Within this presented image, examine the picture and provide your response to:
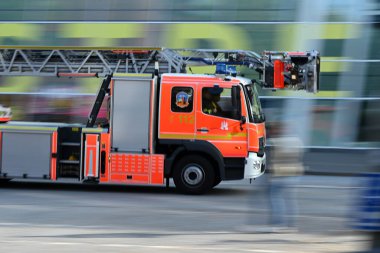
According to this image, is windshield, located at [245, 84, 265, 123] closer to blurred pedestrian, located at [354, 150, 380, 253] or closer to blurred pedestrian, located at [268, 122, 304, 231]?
blurred pedestrian, located at [268, 122, 304, 231]

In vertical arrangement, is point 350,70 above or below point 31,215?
above

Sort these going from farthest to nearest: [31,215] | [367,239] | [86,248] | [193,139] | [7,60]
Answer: [7,60] → [193,139] → [31,215] → [86,248] → [367,239]

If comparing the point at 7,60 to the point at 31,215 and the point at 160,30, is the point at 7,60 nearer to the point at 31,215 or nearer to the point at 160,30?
the point at 31,215

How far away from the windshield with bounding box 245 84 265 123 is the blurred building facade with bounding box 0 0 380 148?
16.1 feet

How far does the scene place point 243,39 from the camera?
21.2 meters

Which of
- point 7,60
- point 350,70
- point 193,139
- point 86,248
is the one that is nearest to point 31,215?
point 86,248

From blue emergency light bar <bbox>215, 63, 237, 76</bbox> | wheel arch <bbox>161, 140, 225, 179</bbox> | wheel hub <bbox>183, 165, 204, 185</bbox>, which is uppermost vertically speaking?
blue emergency light bar <bbox>215, 63, 237, 76</bbox>

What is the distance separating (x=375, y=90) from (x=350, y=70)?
996 mm

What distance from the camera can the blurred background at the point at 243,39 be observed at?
67.4ft

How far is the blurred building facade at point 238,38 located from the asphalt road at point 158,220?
4822 millimetres

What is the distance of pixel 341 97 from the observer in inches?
806

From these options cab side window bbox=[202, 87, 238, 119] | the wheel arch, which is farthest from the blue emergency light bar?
the wheel arch

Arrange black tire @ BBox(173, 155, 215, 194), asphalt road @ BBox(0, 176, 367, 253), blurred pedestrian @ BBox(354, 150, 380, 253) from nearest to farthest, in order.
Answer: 1. blurred pedestrian @ BBox(354, 150, 380, 253)
2. asphalt road @ BBox(0, 176, 367, 253)
3. black tire @ BBox(173, 155, 215, 194)

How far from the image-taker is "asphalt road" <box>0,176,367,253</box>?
8.95m
